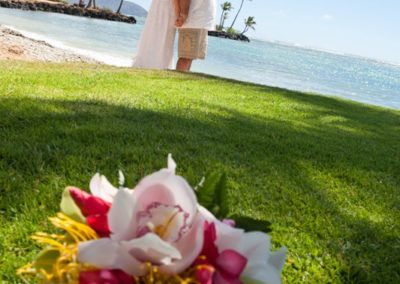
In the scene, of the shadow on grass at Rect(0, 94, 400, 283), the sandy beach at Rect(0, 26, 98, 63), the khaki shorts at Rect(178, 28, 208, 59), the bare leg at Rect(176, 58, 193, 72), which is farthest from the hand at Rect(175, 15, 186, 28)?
the sandy beach at Rect(0, 26, 98, 63)

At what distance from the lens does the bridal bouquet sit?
→ 2.35 feet

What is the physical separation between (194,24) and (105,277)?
668cm

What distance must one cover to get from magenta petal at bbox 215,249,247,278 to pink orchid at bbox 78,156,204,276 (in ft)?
0.16

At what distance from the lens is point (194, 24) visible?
7.12 metres

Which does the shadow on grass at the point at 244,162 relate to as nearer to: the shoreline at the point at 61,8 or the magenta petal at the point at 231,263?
the magenta petal at the point at 231,263

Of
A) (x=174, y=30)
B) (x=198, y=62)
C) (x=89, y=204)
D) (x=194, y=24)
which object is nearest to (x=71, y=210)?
(x=89, y=204)

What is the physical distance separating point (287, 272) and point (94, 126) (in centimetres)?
193

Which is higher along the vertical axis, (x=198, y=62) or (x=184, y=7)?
(x=184, y=7)

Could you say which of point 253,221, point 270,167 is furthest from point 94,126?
point 253,221

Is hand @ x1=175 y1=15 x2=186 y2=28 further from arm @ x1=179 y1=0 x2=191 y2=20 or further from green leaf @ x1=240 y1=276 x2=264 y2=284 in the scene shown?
green leaf @ x1=240 y1=276 x2=264 y2=284

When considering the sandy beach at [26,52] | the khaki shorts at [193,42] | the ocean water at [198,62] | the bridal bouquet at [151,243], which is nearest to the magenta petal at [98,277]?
the bridal bouquet at [151,243]

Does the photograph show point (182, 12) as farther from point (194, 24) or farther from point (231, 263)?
point (231, 263)

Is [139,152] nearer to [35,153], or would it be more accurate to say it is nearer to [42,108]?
[35,153]

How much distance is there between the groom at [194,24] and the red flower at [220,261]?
651 centimetres
